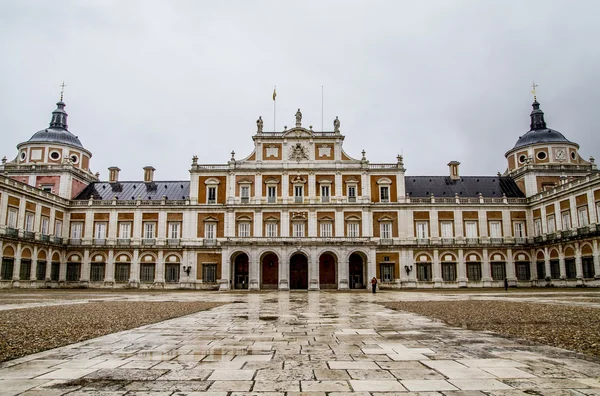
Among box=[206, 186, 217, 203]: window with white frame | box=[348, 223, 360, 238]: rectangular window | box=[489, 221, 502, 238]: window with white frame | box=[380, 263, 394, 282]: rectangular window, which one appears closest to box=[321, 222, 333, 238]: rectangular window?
box=[348, 223, 360, 238]: rectangular window

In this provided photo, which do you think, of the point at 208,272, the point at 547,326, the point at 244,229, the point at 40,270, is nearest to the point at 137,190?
the point at 40,270

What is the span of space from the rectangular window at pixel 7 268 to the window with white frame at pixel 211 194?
62.9 feet

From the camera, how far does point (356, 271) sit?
49.8m

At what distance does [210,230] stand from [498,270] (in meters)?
31.4

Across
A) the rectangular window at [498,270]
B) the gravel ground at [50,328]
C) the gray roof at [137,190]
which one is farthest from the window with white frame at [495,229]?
the gravel ground at [50,328]

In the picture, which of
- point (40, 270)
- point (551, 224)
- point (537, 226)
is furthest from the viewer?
point (537, 226)

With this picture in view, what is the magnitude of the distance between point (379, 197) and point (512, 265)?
15.9 metres

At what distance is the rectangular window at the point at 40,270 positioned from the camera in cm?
4603

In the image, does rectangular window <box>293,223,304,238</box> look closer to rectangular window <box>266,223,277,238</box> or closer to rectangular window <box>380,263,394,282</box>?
rectangular window <box>266,223,277,238</box>

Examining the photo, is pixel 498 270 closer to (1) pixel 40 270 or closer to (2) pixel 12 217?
(1) pixel 40 270

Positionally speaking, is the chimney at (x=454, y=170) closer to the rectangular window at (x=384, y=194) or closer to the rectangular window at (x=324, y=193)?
the rectangular window at (x=384, y=194)

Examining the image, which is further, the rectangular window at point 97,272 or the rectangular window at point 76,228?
the rectangular window at point 76,228

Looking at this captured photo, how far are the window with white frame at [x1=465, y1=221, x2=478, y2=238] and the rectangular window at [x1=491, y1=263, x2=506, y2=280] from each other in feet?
12.2

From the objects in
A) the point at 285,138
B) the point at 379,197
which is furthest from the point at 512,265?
the point at 285,138
